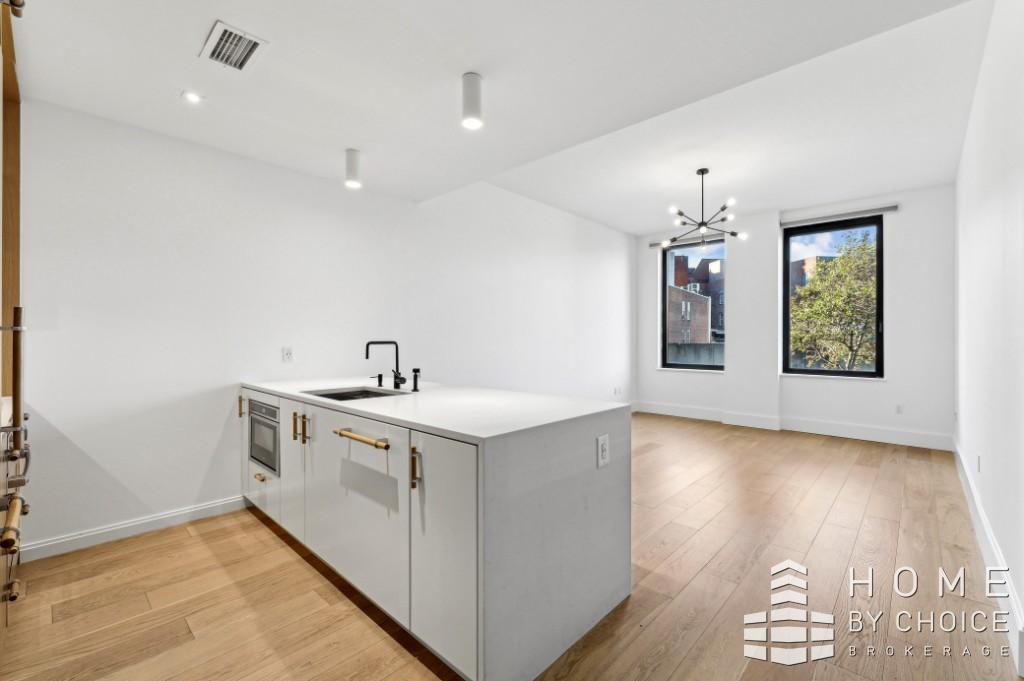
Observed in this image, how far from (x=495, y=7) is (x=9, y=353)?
2892 mm

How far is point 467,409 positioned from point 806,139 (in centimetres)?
358

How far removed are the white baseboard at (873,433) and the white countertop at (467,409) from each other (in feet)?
15.8

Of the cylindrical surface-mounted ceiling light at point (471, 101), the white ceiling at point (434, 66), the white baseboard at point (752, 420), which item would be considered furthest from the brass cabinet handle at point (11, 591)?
the white baseboard at point (752, 420)

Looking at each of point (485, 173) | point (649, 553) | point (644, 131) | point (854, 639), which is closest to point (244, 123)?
point (485, 173)

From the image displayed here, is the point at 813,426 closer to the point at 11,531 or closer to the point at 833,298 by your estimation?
the point at 833,298

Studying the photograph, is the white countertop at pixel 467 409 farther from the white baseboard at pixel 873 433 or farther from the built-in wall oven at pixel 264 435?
the white baseboard at pixel 873 433

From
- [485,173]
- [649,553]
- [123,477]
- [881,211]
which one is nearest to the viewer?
[649,553]

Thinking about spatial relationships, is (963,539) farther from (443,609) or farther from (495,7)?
(495,7)

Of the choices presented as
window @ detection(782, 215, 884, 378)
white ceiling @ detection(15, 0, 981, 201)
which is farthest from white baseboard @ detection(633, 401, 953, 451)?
white ceiling @ detection(15, 0, 981, 201)

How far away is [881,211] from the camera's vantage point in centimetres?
521

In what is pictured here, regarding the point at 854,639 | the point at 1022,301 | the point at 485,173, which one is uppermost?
the point at 485,173

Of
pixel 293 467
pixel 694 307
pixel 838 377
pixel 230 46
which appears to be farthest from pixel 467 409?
pixel 694 307

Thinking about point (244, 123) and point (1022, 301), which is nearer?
point (1022, 301)

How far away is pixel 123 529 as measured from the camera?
2.75 m
